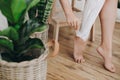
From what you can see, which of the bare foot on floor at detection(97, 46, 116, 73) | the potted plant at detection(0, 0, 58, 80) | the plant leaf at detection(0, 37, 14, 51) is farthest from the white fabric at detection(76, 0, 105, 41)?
the plant leaf at detection(0, 37, 14, 51)

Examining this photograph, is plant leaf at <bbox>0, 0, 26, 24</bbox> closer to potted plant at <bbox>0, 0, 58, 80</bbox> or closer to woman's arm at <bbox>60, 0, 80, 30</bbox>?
potted plant at <bbox>0, 0, 58, 80</bbox>

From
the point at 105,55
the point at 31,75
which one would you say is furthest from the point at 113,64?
the point at 31,75

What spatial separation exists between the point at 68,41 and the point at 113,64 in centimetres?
51

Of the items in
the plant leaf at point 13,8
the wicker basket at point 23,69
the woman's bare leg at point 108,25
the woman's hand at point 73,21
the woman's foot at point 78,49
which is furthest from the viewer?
the woman's foot at point 78,49

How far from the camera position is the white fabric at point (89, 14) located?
1602 mm

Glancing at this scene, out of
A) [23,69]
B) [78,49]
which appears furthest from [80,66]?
[23,69]

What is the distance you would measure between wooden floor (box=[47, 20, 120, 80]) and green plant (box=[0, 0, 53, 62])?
549 mm

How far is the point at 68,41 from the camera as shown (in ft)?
6.87

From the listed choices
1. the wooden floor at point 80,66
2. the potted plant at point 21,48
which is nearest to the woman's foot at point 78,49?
the wooden floor at point 80,66

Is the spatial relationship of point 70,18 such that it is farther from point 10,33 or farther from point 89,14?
point 10,33

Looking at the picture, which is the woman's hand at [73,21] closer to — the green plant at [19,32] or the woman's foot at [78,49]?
the woman's foot at [78,49]

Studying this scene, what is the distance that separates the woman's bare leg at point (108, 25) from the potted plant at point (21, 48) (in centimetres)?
70

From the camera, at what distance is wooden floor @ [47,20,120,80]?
158 centimetres

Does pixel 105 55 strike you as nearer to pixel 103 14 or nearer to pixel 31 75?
pixel 103 14
